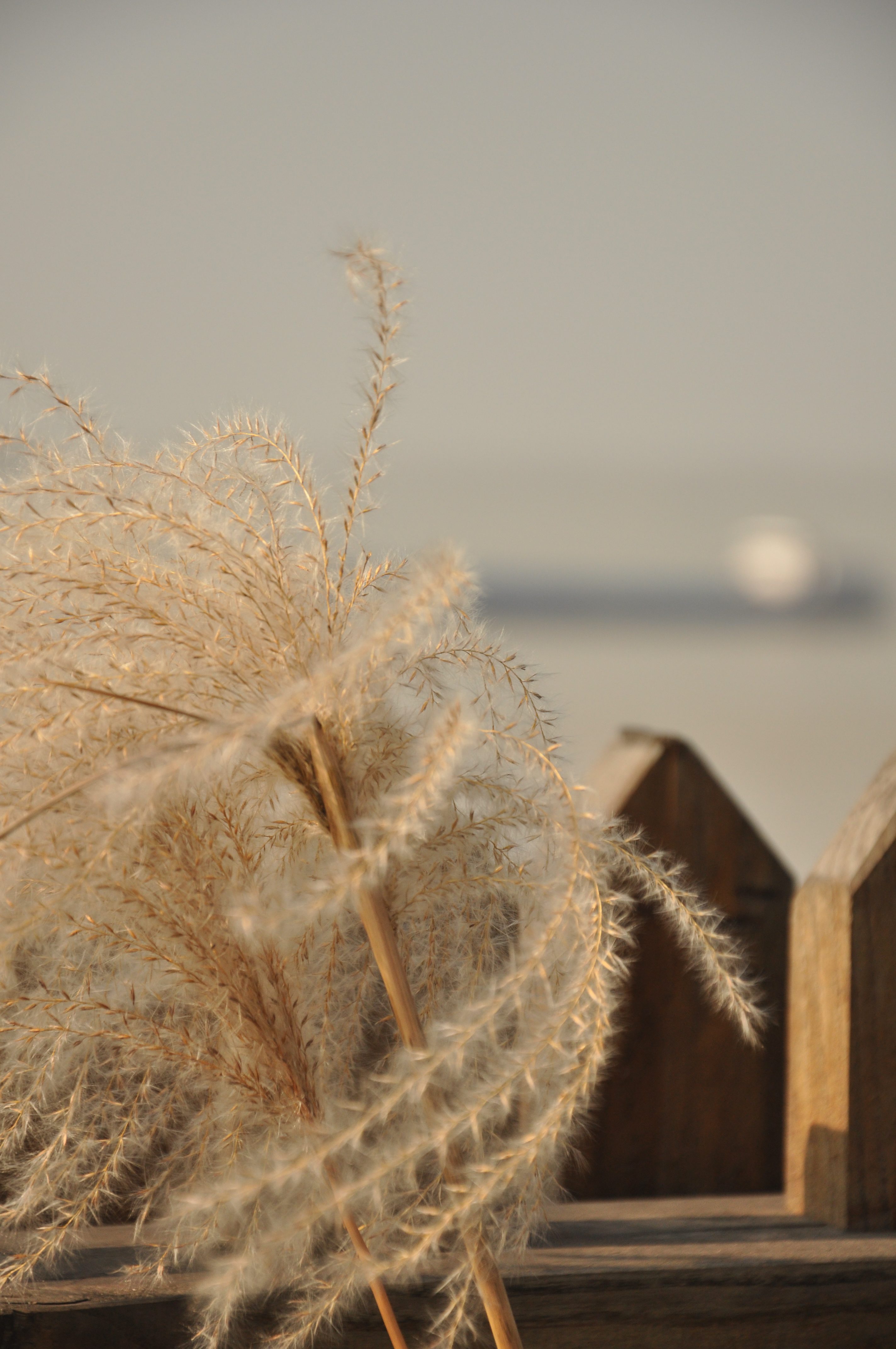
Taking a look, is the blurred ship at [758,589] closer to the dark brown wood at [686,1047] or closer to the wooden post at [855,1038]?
the dark brown wood at [686,1047]

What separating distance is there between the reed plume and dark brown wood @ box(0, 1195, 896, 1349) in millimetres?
25

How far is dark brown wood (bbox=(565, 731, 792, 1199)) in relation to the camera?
2.98ft

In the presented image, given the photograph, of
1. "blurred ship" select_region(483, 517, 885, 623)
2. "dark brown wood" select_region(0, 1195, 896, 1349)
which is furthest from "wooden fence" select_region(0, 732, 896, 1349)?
"blurred ship" select_region(483, 517, 885, 623)

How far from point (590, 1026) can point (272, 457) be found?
318 mm

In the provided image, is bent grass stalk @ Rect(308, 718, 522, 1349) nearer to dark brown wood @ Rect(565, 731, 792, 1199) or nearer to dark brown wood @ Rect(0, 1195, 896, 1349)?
dark brown wood @ Rect(0, 1195, 896, 1349)

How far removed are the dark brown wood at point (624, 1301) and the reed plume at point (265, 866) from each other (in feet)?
0.08

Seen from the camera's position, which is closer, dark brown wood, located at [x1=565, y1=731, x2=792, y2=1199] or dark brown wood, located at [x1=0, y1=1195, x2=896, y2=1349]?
dark brown wood, located at [x1=0, y1=1195, x2=896, y2=1349]

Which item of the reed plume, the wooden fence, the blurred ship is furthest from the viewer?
the blurred ship

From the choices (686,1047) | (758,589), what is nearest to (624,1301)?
(686,1047)

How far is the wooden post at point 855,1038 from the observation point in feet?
2.28

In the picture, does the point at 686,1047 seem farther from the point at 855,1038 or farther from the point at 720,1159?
the point at 855,1038

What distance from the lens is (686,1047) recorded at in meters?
0.93

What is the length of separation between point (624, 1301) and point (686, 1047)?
1.21ft

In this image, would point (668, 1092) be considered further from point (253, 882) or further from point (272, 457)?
point (272, 457)
